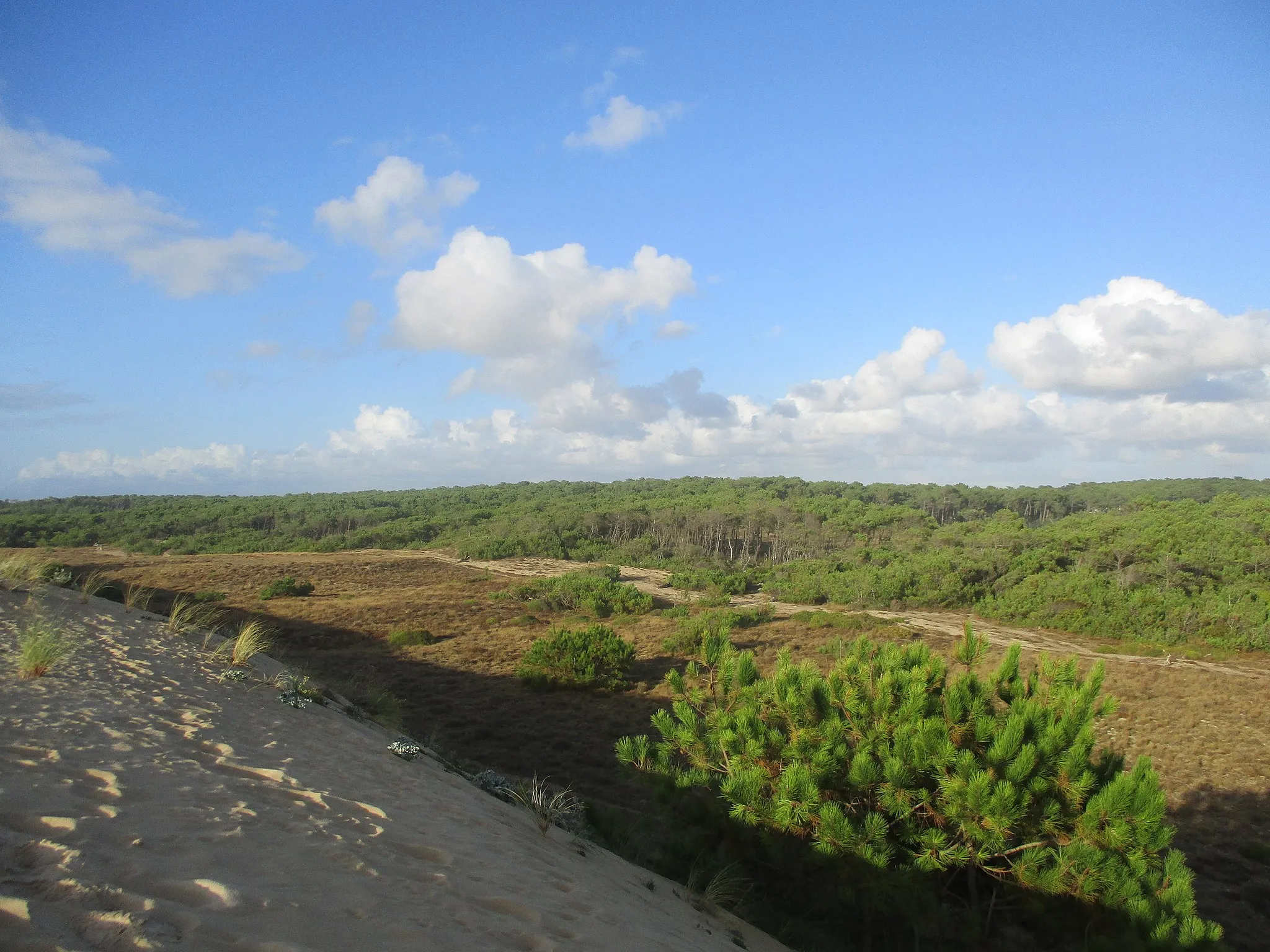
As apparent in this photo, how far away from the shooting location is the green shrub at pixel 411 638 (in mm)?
20922

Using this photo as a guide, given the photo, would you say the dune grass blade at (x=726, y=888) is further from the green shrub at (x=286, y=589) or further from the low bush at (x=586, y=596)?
the green shrub at (x=286, y=589)

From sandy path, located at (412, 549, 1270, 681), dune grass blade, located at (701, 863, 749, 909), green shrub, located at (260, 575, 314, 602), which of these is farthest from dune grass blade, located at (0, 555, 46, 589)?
sandy path, located at (412, 549, 1270, 681)

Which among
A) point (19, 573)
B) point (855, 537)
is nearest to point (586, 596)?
point (19, 573)

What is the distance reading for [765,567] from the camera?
4116 cm

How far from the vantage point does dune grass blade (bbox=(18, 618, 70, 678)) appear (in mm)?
6410

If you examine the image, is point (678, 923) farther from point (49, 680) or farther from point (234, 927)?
point (49, 680)

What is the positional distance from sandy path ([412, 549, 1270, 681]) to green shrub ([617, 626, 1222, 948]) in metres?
6.77

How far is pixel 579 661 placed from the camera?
56.2 feet

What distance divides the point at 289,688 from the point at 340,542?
149ft

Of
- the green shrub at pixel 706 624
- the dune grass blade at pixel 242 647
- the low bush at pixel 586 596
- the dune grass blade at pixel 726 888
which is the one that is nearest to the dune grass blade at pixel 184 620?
the dune grass blade at pixel 242 647

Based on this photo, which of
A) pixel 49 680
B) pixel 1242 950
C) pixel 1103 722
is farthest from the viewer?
pixel 1103 722

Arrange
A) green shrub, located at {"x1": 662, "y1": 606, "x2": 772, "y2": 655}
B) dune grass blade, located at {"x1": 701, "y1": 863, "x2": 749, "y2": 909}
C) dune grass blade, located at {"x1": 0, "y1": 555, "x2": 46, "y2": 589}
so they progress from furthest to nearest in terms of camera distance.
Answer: green shrub, located at {"x1": 662, "y1": 606, "x2": 772, "y2": 655}, dune grass blade, located at {"x1": 0, "y1": 555, "x2": 46, "y2": 589}, dune grass blade, located at {"x1": 701, "y1": 863, "x2": 749, "y2": 909}

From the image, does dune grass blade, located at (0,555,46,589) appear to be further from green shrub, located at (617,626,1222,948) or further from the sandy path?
the sandy path

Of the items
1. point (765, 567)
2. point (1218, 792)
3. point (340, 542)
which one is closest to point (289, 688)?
point (1218, 792)
